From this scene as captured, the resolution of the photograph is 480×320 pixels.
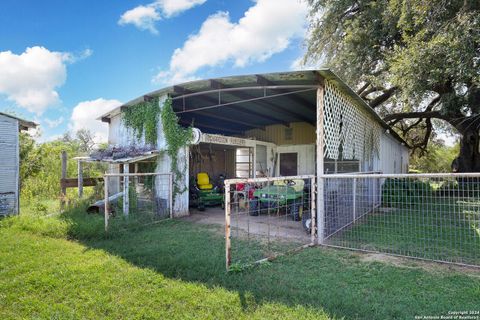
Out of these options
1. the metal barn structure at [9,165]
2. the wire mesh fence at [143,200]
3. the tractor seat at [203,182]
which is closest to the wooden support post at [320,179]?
the wire mesh fence at [143,200]

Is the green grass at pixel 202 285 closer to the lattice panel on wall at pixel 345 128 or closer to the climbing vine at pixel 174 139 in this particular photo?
the lattice panel on wall at pixel 345 128

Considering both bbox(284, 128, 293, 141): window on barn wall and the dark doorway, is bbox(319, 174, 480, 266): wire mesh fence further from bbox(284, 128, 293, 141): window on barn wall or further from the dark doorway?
bbox(284, 128, 293, 141): window on barn wall

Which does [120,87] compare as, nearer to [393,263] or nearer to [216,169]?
[216,169]

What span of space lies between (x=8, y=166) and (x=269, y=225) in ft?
20.4

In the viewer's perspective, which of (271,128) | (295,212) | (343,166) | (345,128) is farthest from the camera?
(271,128)

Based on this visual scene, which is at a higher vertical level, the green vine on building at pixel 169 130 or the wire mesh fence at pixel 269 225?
the green vine on building at pixel 169 130

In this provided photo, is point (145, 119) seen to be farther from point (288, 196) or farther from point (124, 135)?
point (288, 196)

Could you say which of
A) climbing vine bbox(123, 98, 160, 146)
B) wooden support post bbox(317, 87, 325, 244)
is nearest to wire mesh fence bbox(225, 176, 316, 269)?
wooden support post bbox(317, 87, 325, 244)

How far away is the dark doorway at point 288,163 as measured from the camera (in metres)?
12.2

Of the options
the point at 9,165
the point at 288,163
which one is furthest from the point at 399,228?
the point at 9,165

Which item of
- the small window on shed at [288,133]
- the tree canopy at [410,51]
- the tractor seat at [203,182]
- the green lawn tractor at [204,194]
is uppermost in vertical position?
the tree canopy at [410,51]

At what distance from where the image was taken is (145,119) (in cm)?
791

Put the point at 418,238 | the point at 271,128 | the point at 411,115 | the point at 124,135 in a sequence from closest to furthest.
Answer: the point at 418,238 → the point at 124,135 → the point at 271,128 → the point at 411,115

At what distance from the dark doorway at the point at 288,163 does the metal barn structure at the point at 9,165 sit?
9.20 meters
